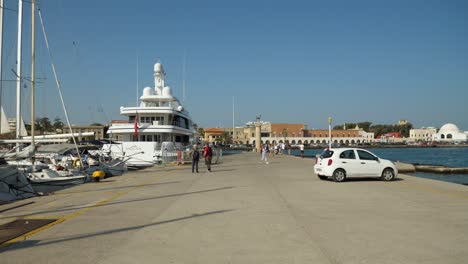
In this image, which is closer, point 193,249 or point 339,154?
point 193,249

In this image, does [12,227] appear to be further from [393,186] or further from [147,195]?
[393,186]

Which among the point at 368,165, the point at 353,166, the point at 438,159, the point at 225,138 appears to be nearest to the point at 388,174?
the point at 368,165

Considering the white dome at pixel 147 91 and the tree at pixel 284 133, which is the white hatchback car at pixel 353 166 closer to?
the white dome at pixel 147 91

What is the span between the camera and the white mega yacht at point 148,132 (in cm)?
3672

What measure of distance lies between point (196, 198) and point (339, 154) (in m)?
7.76

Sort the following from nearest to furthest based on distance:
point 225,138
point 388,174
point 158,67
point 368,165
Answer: point 368,165
point 388,174
point 158,67
point 225,138

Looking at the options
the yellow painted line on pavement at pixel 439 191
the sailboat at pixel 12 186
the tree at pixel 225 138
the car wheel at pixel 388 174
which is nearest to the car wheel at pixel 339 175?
the car wheel at pixel 388 174

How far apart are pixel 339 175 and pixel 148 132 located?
24.8 metres

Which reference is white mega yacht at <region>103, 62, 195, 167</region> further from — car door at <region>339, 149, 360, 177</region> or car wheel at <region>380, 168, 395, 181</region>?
car wheel at <region>380, 168, 395, 181</region>

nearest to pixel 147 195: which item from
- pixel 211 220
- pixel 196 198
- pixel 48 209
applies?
pixel 196 198

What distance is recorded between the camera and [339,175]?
17.7 meters

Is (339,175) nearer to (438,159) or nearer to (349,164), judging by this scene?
(349,164)

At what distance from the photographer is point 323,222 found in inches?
342

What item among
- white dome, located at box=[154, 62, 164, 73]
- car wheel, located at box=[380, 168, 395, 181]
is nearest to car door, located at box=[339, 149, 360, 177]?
car wheel, located at box=[380, 168, 395, 181]
